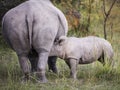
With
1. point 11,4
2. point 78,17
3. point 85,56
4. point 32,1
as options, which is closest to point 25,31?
point 32,1

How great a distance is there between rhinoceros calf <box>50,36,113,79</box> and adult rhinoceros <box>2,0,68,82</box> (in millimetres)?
302

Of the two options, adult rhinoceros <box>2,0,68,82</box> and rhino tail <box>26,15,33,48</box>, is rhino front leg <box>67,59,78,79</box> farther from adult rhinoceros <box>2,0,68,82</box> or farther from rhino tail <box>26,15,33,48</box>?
rhino tail <box>26,15,33,48</box>

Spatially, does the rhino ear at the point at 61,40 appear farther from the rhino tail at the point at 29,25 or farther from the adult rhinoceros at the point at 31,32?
the rhino tail at the point at 29,25

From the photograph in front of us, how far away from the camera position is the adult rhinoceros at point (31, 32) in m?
7.12

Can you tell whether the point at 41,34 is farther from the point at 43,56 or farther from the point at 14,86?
the point at 14,86

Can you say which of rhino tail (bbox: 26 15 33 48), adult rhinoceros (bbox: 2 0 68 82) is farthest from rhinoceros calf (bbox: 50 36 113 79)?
rhino tail (bbox: 26 15 33 48)

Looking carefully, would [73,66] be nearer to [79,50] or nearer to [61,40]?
[79,50]

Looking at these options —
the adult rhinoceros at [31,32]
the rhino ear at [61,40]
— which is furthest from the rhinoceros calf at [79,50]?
the adult rhinoceros at [31,32]

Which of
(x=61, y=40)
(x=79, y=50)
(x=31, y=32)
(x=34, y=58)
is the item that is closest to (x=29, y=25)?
(x=31, y=32)

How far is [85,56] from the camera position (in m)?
7.83

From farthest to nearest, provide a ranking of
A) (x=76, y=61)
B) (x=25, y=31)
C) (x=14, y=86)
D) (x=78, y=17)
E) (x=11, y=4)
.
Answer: (x=78, y=17) < (x=11, y=4) < (x=76, y=61) < (x=25, y=31) < (x=14, y=86)

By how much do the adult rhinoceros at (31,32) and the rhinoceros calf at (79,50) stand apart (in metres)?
0.30

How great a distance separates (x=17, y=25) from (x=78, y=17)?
6.94 meters

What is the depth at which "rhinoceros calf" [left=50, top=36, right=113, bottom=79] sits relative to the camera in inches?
298
